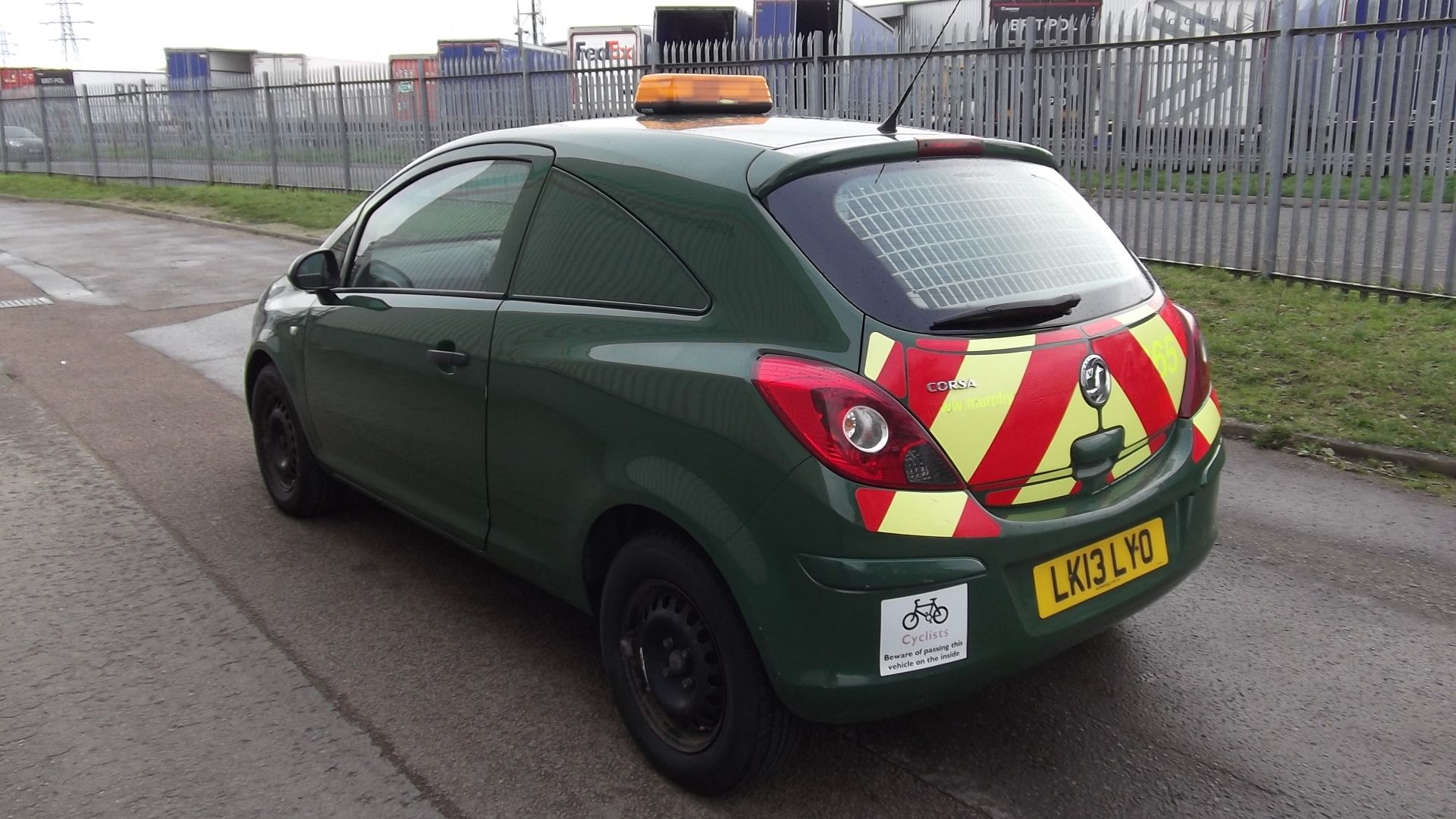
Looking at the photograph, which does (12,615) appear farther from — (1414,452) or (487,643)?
(1414,452)

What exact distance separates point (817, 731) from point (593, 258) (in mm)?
1400

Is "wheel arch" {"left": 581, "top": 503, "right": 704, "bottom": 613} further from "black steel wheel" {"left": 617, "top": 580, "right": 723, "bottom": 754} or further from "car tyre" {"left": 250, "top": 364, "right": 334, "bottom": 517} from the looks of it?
"car tyre" {"left": 250, "top": 364, "right": 334, "bottom": 517}

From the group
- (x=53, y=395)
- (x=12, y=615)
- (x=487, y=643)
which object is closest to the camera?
(x=487, y=643)

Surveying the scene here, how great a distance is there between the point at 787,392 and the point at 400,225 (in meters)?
2.11

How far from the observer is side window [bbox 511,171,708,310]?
9.77 feet

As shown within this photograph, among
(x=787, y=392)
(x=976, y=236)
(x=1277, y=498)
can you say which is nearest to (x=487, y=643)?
(x=787, y=392)

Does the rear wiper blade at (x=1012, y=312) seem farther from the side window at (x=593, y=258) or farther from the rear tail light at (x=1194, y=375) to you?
the side window at (x=593, y=258)

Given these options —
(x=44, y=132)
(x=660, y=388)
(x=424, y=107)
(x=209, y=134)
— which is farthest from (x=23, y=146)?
(x=660, y=388)

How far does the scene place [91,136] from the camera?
2589cm

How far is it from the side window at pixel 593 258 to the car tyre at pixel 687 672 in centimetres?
62

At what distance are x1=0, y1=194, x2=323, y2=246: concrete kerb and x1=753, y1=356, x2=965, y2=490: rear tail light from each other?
507 inches

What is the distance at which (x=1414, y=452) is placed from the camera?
5.38 metres

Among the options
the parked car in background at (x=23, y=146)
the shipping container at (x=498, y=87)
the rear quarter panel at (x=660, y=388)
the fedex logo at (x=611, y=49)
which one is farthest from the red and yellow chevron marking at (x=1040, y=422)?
the parked car in background at (x=23, y=146)

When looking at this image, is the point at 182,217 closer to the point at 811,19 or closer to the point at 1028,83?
the point at 811,19
